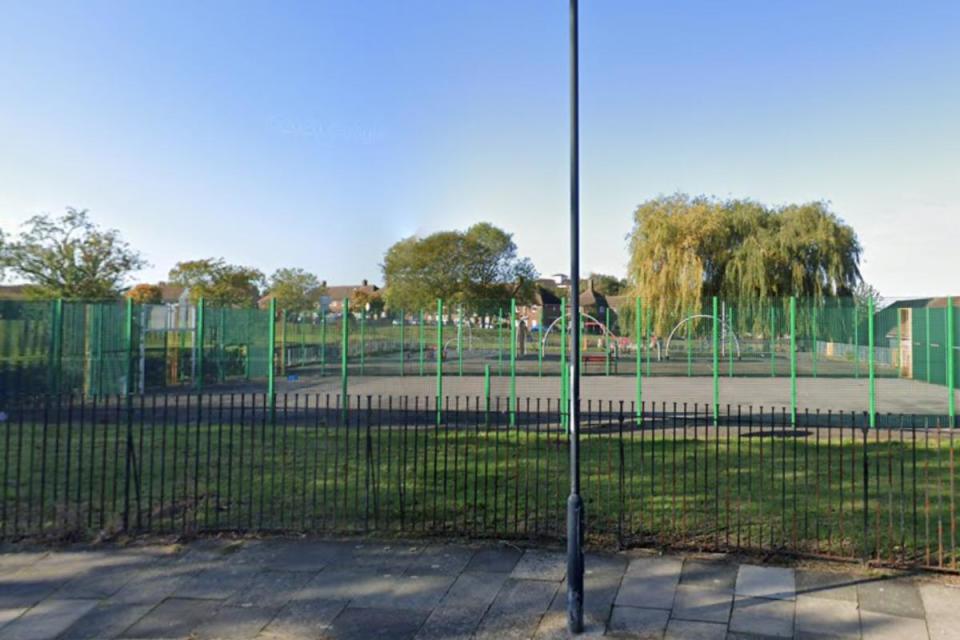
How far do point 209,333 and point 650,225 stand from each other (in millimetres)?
21055

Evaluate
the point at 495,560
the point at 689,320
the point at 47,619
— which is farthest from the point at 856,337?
the point at 47,619

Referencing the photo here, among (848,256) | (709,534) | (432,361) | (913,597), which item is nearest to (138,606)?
(709,534)

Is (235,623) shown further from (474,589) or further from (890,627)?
(890,627)

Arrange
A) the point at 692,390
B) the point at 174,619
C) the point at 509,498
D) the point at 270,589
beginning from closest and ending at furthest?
the point at 174,619, the point at 270,589, the point at 509,498, the point at 692,390

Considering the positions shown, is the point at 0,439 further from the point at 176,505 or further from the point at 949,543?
the point at 949,543

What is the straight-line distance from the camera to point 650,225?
32.1 meters

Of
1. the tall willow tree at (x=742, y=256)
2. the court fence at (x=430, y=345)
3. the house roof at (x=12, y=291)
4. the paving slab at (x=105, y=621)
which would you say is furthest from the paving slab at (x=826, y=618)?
the house roof at (x=12, y=291)

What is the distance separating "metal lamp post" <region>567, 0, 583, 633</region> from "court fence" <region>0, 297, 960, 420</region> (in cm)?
909

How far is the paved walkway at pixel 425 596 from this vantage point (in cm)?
424

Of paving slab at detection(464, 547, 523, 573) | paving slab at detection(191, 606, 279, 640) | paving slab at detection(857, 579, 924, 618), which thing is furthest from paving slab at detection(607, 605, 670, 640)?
paving slab at detection(191, 606, 279, 640)

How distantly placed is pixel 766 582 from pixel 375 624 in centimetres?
294

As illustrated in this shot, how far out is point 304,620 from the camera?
Result: 4.40 metres

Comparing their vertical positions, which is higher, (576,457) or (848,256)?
(848,256)

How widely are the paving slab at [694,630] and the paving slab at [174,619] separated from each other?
3110 mm
